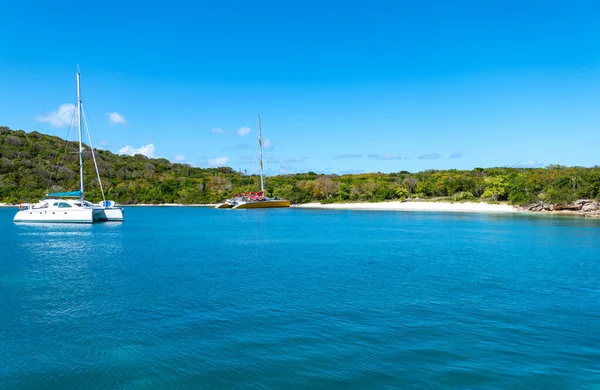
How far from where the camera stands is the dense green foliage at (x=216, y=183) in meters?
73.9

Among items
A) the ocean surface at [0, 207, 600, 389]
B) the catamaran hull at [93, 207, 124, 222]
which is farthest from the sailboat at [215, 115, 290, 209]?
the ocean surface at [0, 207, 600, 389]

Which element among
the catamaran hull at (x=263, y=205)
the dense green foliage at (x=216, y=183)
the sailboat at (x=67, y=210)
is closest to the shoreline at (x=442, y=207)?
the dense green foliage at (x=216, y=183)

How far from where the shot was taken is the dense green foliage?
7389 centimetres

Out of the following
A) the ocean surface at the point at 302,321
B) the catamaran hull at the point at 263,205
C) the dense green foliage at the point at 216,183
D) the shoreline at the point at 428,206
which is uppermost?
the dense green foliage at the point at 216,183

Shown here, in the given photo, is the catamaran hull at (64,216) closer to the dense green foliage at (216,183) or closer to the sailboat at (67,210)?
the sailboat at (67,210)

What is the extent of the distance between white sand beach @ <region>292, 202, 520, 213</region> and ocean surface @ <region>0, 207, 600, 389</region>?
5117 cm

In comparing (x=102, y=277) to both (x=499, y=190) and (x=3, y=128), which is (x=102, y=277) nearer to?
(x=499, y=190)

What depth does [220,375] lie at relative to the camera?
9.55 meters

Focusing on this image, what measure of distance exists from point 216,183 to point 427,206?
64.7m

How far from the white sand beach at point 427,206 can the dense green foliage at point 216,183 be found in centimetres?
367

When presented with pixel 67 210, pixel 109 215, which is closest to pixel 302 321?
pixel 67 210

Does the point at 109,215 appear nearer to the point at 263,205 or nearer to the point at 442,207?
the point at 263,205

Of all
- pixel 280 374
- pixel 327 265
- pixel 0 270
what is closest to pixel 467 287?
pixel 327 265

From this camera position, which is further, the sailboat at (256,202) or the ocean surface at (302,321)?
the sailboat at (256,202)
